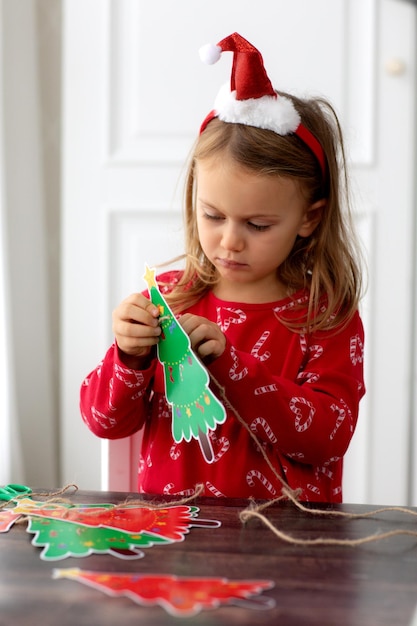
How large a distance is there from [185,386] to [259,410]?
17 cm

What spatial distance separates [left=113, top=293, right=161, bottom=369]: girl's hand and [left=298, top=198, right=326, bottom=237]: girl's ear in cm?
30

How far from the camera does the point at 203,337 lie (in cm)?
98

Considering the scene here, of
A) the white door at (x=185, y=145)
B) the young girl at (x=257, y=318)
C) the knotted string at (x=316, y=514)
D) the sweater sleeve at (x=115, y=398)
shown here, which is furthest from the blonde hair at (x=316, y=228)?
the white door at (x=185, y=145)

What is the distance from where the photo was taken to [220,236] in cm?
112

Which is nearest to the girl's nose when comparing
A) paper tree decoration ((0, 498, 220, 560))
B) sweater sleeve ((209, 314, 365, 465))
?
sweater sleeve ((209, 314, 365, 465))

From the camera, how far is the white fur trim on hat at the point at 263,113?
1.15 metres

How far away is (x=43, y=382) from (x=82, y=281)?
0.31 meters

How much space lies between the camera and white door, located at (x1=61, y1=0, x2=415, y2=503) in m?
2.15

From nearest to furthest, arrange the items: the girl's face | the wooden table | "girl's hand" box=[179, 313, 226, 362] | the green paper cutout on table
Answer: the wooden table
the green paper cutout on table
"girl's hand" box=[179, 313, 226, 362]
the girl's face

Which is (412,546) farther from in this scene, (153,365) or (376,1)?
(376,1)

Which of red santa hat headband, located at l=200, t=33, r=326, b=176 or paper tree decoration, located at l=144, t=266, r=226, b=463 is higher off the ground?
red santa hat headband, located at l=200, t=33, r=326, b=176

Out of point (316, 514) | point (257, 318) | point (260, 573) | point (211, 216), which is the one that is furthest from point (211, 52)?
point (260, 573)

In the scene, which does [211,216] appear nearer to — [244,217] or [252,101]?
[244,217]

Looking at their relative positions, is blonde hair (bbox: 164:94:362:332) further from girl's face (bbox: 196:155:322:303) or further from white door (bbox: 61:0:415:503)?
white door (bbox: 61:0:415:503)
